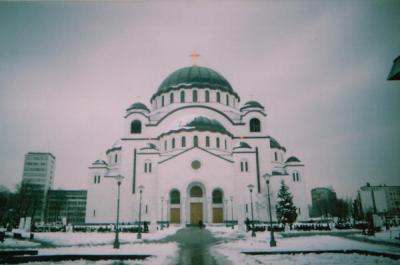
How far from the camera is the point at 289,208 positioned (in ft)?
109

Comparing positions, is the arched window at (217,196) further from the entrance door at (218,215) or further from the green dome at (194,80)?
the green dome at (194,80)

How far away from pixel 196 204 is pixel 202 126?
953 centimetres

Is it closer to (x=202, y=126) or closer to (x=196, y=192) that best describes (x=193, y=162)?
(x=196, y=192)

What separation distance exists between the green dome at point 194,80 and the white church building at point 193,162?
0.15 metres

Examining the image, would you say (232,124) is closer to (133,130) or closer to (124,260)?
(133,130)

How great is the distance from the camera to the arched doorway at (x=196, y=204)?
3609cm

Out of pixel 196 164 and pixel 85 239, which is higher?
pixel 196 164

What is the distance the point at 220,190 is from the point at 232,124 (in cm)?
1127

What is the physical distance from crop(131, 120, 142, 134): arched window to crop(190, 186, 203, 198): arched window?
12407 millimetres

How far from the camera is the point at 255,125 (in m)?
44.8

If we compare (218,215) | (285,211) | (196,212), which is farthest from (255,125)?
(196,212)

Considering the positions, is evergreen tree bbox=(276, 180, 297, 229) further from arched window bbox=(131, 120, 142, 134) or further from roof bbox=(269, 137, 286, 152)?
arched window bbox=(131, 120, 142, 134)

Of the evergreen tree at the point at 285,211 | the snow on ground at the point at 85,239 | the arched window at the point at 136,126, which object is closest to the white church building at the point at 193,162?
the arched window at the point at 136,126

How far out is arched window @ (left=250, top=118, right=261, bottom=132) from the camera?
44.5 m
